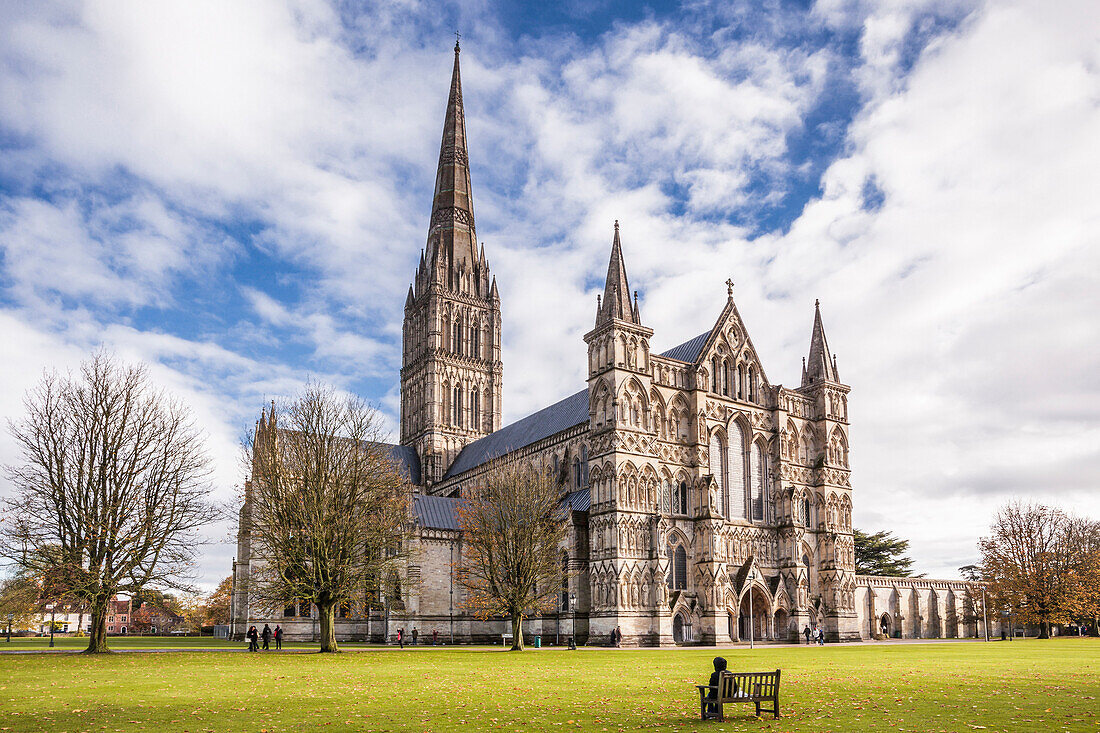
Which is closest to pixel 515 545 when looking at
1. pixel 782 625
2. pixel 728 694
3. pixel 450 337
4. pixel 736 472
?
pixel 736 472

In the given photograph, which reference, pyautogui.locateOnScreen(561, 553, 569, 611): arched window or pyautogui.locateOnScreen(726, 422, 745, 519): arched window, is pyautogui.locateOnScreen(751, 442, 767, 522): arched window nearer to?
pyautogui.locateOnScreen(726, 422, 745, 519): arched window

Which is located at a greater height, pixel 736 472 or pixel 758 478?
pixel 736 472

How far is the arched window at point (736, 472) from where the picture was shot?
203ft

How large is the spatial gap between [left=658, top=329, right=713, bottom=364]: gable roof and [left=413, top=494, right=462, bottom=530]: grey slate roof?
20.5 m

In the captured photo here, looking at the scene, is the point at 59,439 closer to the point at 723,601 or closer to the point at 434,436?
the point at 723,601

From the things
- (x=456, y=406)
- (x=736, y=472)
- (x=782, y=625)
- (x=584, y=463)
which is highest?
(x=456, y=406)

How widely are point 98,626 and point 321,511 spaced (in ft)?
35.3

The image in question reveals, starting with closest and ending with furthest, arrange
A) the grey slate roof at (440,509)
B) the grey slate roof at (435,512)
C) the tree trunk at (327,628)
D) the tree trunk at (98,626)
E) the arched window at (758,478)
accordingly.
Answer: the tree trunk at (98,626), the tree trunk at (327,628), the grey slate roof at (440,509), the arched window at (758,478), the grey slate roof at (435,512)

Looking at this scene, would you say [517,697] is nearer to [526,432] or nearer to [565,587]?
[565,587]

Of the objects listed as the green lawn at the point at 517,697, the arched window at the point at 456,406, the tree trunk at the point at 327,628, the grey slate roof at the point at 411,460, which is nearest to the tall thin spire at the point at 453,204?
the arched window at the point at 456,406

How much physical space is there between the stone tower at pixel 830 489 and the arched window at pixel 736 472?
6673 mm

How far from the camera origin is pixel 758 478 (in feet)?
209

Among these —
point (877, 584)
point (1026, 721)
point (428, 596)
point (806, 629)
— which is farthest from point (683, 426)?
point (1026, 721)

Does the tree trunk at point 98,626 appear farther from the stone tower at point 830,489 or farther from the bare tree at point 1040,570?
the bare tree at point 1040,570
